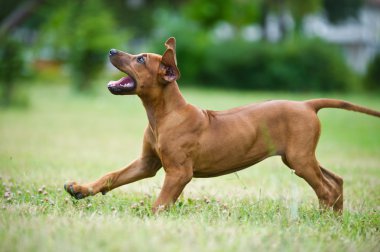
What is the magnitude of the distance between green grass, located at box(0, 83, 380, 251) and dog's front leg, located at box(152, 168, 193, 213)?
0.10 meters

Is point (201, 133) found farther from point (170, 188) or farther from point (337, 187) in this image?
point (337, 187)

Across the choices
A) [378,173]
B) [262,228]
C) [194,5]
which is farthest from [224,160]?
[194,5]

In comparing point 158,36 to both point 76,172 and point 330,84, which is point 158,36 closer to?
point 330,84

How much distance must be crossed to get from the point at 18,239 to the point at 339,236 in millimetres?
2331

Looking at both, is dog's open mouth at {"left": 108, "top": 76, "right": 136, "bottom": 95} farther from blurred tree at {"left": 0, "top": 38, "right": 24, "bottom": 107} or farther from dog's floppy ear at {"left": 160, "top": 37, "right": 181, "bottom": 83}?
blurred tree at {"left": 0, "top": 38, "right": 24, "bottom": 107}

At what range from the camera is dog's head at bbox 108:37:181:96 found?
16.9 feet

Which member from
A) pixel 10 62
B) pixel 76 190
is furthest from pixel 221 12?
pixel 76 190

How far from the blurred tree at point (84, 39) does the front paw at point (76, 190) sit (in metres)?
18.7

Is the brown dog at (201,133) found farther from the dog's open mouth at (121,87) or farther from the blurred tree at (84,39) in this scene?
the blurred tree at (84,39)

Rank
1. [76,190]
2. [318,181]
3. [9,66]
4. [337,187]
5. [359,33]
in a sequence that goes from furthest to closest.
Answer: [359,33], [9,66], [337,187], [318,181], [76,190]

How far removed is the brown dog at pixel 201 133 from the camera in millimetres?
5094

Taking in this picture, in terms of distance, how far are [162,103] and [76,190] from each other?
3.62ft

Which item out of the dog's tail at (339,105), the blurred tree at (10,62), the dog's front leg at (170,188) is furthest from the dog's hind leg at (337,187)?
the blurred tree at (10,62)

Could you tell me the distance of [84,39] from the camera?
23375 millimetres
